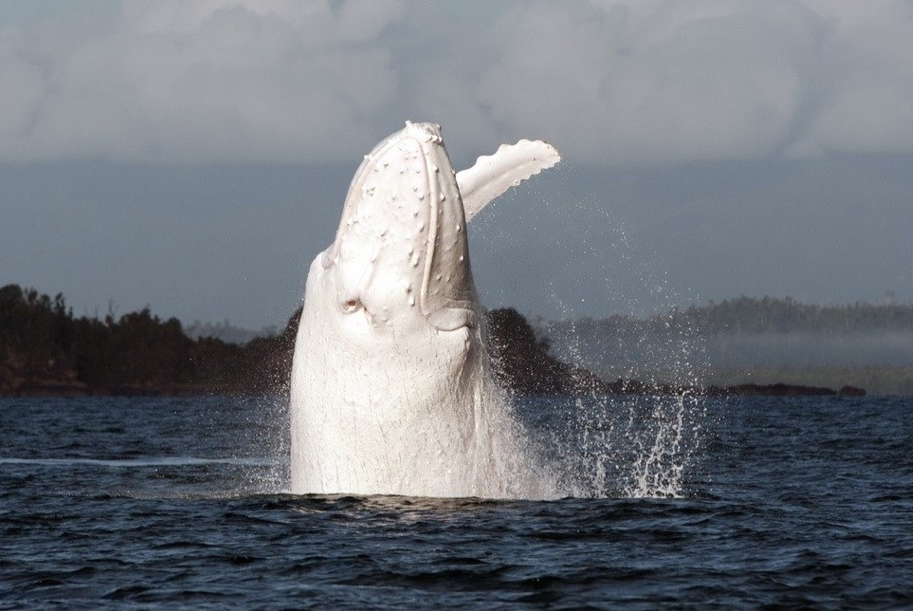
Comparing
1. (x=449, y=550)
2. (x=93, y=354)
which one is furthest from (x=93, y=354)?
(x=449, y=550)

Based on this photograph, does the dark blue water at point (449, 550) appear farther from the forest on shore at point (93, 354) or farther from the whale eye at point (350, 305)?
the forest on shore at point (93, 354)

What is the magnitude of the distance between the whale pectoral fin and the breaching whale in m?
0.08

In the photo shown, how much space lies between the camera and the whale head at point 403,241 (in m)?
9.45

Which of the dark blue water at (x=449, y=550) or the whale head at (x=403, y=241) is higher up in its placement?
the whale head at (x=403, y=241)

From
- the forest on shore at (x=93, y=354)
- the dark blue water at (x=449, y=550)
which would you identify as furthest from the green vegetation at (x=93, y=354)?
the dark blue water at (x=449, y=550)

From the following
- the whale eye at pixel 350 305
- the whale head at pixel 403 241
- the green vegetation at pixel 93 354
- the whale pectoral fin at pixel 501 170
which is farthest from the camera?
the green vegetation at pixel 93 354

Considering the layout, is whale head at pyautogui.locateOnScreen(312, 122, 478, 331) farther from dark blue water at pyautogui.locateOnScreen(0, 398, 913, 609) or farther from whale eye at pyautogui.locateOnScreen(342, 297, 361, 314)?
dark blue water at pyautogui.locateOnScreen(0, 398, 913, 609)

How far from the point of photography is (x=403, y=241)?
30.9ft

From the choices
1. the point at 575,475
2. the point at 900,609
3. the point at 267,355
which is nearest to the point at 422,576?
the point at 900,609

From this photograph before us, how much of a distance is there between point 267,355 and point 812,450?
236 ft

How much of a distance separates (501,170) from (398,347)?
5.83 ft

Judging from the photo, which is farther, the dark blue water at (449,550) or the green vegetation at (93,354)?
the green vegetation at (93,354)

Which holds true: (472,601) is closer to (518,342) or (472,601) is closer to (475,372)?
(475,372)

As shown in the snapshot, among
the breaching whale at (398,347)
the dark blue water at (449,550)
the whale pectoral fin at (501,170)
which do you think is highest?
the whale pectoral fin at (501,170)
